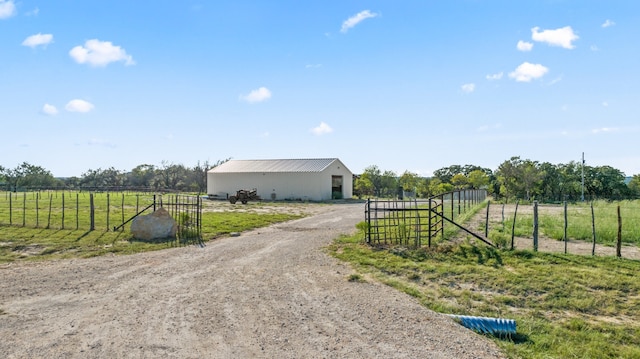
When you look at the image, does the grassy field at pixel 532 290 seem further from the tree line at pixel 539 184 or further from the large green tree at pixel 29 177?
the large green tree at pixel 29 177

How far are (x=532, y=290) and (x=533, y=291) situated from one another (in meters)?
0.04

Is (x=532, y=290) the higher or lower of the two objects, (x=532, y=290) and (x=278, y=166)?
the lower

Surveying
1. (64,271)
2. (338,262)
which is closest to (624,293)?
(338,262)

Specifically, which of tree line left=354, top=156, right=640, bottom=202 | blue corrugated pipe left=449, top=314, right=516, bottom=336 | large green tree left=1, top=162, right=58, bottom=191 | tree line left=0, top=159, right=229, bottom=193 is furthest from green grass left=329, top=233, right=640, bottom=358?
large green tree left=1, top=162, right=58, bottom=191

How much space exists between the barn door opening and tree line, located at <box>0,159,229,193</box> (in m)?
26.9

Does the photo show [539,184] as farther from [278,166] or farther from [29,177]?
[29,177]

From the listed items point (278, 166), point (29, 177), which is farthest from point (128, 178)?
point (278, 166)

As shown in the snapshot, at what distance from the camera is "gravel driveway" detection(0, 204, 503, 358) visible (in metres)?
4.92

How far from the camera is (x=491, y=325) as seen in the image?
5527mm

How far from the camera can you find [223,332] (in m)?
5.42

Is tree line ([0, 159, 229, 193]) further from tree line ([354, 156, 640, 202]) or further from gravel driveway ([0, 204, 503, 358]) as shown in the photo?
gravel driveway ([0, 204, 503, 358])

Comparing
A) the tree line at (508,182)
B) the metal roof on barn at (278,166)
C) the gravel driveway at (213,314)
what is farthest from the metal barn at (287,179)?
the gravel driveway at (213,314)

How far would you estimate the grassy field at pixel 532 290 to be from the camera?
5.23m

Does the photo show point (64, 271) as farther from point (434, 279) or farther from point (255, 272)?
point (434, 279)
